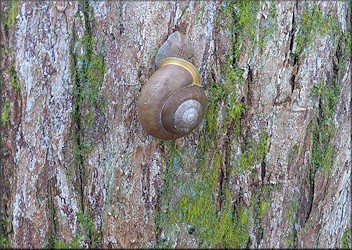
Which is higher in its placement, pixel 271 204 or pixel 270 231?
pixel 271 204

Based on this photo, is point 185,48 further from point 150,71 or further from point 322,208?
point 322,208

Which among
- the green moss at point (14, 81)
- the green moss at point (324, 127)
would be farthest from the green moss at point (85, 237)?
the green moss at point (324, 127)

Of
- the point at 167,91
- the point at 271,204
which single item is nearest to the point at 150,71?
the point at 167,91

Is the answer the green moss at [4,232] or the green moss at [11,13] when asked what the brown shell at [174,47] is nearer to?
the green moss at [11,13]

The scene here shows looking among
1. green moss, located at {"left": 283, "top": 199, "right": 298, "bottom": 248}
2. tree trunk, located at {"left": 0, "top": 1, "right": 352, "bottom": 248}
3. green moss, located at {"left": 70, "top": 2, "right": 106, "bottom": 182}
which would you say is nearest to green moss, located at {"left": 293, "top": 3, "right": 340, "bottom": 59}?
tree trunk, located at {"left": 0, "top": 1, "right": 352, "bottom": 248}

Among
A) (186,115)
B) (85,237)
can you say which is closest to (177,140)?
(186,115)

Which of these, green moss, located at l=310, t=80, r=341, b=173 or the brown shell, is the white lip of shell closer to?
the brown shell

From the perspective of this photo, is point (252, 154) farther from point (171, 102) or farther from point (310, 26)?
point (310, 26)
